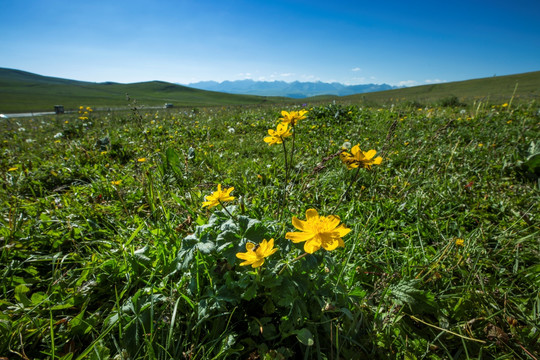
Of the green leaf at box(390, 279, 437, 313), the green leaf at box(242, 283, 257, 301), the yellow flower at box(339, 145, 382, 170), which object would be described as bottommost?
the green leaf at box(390, 279, 437, 313)

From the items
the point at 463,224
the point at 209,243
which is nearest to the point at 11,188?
the point at 209,243

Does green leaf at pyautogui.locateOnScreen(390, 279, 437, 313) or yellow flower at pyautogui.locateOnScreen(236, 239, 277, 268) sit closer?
yellow flower at pyautogui.locateOnScreen(236, 239, 277, 268)

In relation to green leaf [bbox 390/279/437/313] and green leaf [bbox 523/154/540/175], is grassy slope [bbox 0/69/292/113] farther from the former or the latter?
green leaf [bbox 390/279/437/313]

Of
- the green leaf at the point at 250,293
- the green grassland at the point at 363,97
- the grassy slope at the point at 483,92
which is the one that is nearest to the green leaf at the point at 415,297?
the green leaf at the point at 250,293

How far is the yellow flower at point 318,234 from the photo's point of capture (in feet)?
3.03

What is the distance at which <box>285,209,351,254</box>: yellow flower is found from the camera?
92 cm

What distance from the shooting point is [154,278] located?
1.40 metres

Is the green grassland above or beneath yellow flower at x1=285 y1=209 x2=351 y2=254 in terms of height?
above

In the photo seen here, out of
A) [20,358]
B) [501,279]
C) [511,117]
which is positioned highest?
[511,117]

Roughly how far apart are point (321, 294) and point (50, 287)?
5.13 ft

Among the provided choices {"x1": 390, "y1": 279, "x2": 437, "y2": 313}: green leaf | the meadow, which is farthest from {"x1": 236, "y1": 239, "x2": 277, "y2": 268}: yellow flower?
{"x1": 390, "y1": 279, "x2": 437, "y2": 313}: green leaf

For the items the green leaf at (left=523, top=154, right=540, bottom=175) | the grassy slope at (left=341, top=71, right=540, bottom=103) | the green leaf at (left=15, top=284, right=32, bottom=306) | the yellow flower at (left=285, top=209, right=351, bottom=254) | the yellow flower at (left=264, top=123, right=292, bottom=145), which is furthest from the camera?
the grassy slope at (left=341, top=71, right=540, bottom=103)

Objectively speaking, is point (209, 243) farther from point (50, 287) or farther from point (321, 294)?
point (50, 287)

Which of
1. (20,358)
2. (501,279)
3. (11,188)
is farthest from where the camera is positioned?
(11,188)
